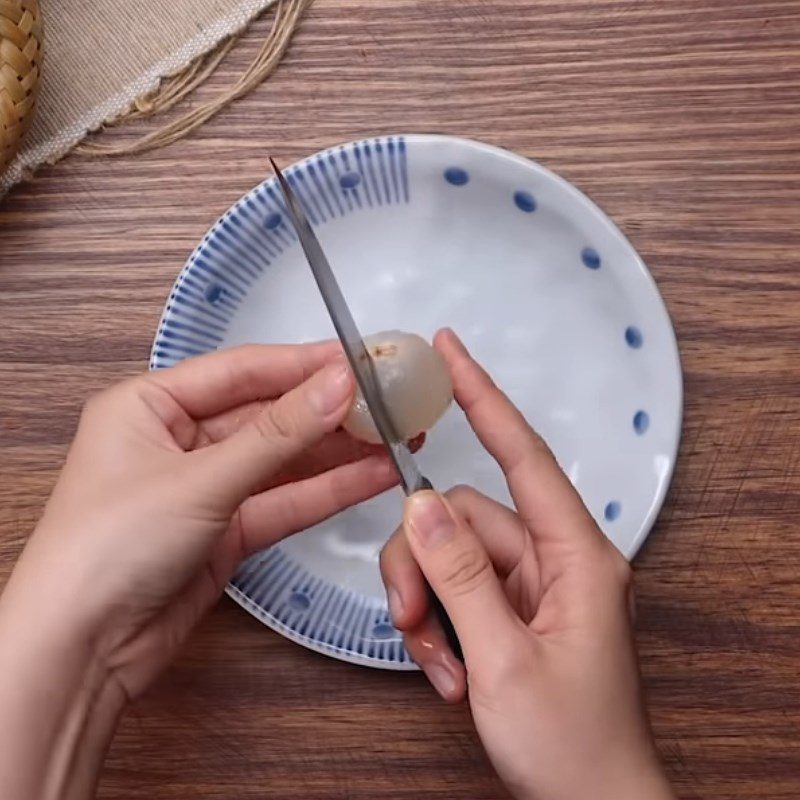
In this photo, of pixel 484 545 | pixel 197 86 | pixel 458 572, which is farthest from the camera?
pixel 197 86

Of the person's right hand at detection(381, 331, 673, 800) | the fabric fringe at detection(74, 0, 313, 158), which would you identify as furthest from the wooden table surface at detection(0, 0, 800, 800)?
the person's right hand at detection(381, 331, 673, 800)

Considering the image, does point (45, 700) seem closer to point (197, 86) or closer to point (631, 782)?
point (631, 782)

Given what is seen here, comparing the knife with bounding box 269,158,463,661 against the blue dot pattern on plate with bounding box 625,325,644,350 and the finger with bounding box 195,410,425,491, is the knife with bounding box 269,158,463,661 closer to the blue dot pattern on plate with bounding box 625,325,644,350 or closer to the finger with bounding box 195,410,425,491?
the finger with bounding box 195,410,425,491

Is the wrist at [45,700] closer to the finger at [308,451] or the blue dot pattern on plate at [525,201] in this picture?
the finger at [308,451]

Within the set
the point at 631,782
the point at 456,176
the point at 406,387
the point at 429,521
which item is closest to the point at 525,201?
the point at 456,176

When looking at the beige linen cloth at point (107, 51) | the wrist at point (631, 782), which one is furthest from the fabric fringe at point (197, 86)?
the wrist at point (631, 782)

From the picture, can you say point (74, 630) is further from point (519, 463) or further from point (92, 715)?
point (519, 463)
